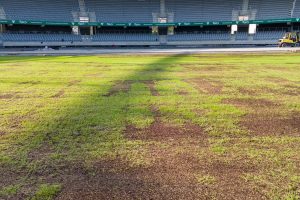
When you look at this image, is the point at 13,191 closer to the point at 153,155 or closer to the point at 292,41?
the point at 153,155

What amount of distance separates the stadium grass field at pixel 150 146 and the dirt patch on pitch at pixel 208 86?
27.6 inches

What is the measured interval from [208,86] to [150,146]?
594 cm

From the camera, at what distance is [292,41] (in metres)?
41.2

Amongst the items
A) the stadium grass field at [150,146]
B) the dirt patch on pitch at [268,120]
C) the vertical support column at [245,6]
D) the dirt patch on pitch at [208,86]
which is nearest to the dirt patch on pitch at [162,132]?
the stadium grass field at [150,146]

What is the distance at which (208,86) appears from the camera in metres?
9.78

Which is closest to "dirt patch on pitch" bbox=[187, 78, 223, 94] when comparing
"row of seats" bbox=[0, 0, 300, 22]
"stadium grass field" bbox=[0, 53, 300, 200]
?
"stadium grass field" bbox=[0, 53, 300, 200]

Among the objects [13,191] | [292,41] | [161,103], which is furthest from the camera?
[292,41]

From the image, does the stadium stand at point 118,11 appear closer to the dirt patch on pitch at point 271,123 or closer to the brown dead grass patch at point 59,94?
the brown dead grass patch at point 59,94

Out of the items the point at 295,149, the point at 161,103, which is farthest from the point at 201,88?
the point at 295,149

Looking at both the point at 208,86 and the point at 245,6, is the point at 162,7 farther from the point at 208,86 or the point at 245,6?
the point at 208,86

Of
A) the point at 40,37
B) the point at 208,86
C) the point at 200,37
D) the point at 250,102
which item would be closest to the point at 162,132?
the point at 250,102

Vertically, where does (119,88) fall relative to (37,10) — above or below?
below

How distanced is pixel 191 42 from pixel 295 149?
46.4 metres

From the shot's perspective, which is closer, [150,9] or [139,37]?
[139,37]
